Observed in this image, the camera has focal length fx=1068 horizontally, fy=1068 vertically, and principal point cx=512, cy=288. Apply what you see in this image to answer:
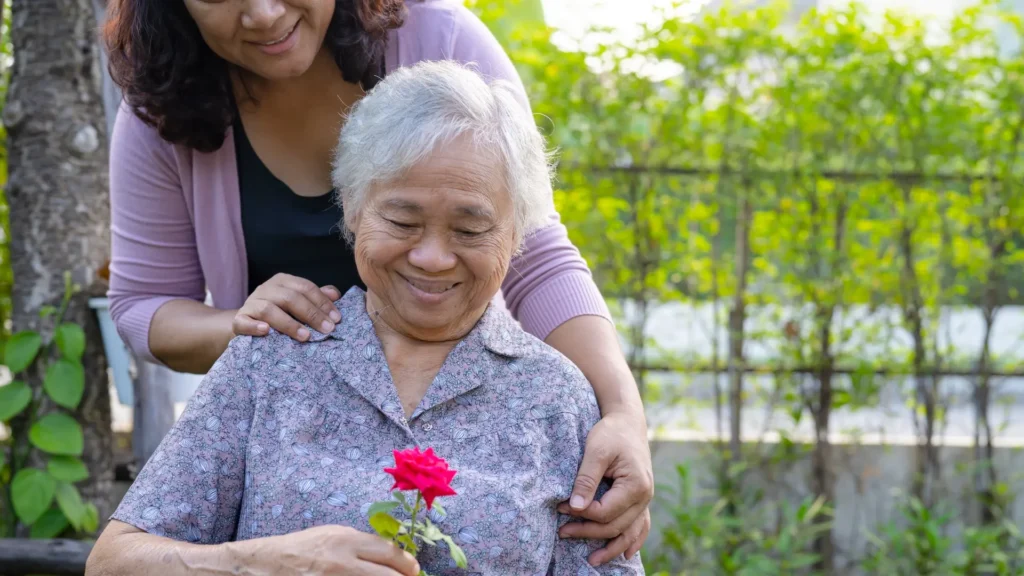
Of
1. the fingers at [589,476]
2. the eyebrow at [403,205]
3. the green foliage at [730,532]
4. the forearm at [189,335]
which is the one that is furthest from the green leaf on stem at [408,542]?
the green foliage at [730,532]

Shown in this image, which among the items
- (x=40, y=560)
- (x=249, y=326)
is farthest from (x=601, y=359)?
(x=40, y=560)

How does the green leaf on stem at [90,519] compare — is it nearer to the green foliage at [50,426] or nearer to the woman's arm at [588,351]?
the green foliage at [50,426]

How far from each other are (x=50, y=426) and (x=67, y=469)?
0.15 m

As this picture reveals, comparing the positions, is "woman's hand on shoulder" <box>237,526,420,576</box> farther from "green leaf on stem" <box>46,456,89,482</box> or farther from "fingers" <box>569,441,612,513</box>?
"green leaf on stem" <box>46,456,89,482</box>

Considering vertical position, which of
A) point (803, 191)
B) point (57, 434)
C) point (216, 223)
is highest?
point (803, 191)

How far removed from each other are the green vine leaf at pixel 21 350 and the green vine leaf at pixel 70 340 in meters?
0.08

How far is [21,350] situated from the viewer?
3416 mm

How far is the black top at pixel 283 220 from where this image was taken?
2.32m

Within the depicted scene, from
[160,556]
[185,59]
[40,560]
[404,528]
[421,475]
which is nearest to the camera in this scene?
[421,475]

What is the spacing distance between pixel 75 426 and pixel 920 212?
341 centimetres

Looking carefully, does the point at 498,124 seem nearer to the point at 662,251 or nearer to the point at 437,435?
the point at 437,435

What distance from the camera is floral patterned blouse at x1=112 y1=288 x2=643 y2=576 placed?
1.84 metres

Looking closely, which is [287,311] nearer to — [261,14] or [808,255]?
[261,14]

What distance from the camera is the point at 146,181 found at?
91.7 inches
